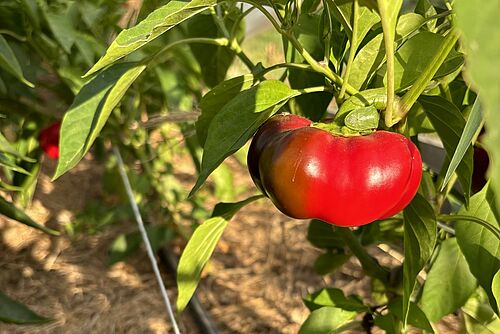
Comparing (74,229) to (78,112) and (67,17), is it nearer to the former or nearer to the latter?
(67,17)

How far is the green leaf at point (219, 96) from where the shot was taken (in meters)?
0.63

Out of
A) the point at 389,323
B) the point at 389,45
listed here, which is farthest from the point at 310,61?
the point at 389,323

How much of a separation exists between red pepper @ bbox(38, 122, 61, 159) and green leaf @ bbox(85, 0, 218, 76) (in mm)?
833

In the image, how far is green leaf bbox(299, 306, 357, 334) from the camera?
789 mm

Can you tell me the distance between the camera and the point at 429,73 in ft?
1.59

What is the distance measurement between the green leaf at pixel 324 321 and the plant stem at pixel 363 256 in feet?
0.21

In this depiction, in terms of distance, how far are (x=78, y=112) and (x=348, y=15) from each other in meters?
0.27

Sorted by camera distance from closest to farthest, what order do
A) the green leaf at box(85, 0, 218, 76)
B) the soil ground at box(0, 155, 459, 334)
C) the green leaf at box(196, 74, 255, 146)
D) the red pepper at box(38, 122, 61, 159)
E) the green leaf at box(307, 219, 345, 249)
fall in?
1. the green leaf at box(85, 0, 218, 76)
2. the green leaf at box(196, 74, 255, 146)
3. the green leaf at box(307, 219, 345, 249)
4. the red pepper at box(38, 122, 61, 159)
5. the soil ground at box(0, 155, 459, 334)

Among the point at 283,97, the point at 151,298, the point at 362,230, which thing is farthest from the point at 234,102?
the point at 151,298

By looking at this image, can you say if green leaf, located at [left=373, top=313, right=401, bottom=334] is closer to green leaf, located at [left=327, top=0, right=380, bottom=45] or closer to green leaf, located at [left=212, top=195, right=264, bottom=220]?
green leaf, located at [left=212, top=195, right=264, bottom=220]

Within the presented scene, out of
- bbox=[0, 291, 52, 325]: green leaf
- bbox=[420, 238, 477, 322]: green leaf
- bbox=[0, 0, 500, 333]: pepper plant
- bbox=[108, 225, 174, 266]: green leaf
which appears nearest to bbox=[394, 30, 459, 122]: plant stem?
bbox=[0, 0, 500, 333]: pepper plant

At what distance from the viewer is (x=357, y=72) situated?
21.7 inches

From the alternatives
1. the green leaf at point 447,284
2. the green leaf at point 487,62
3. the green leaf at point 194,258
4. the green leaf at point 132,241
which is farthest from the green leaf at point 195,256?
the green leaf at point 132,241

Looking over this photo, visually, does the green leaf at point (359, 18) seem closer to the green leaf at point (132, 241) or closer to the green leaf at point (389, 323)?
the green leaf at point (389, 323)
